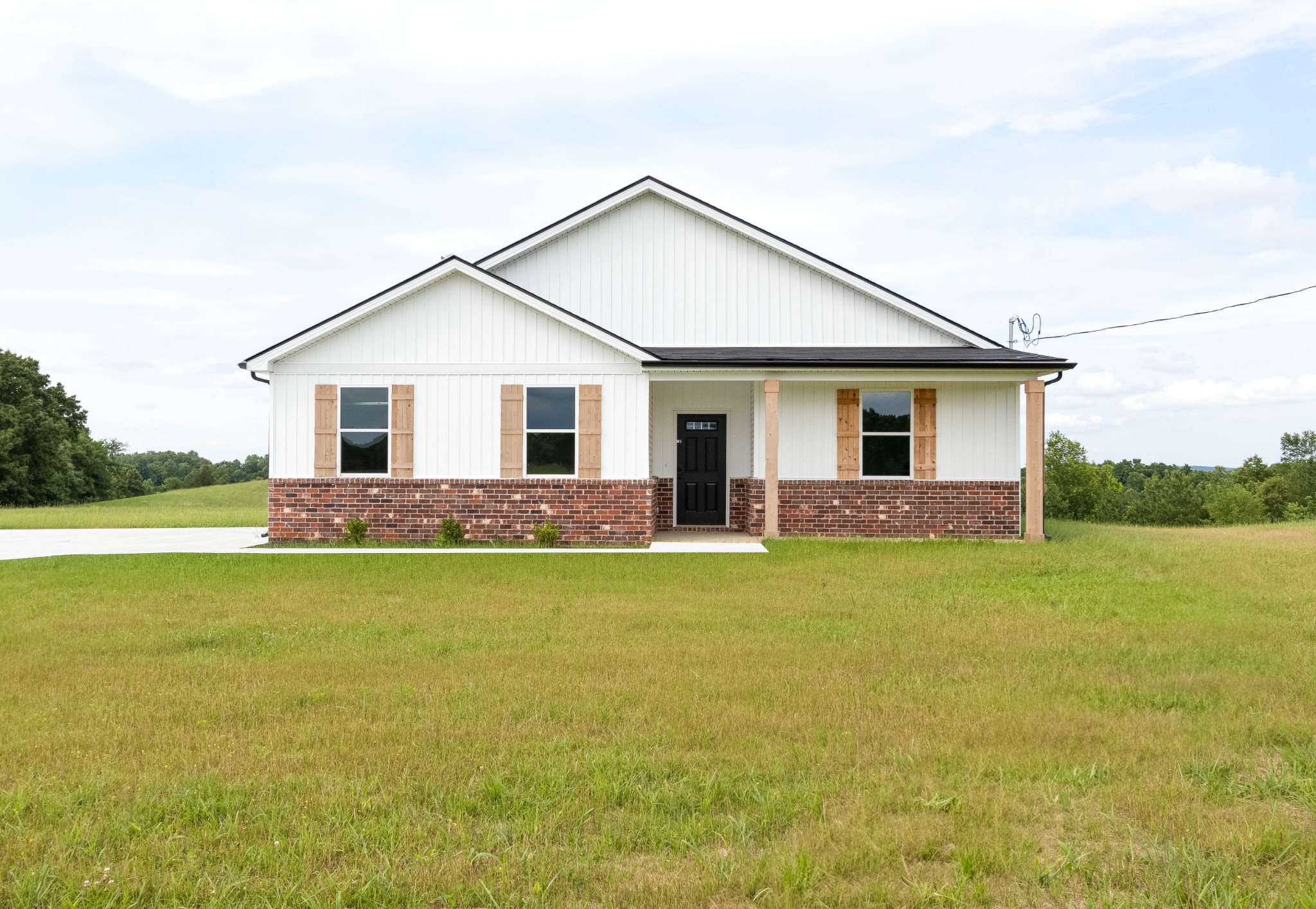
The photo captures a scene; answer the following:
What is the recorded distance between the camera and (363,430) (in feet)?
58.6

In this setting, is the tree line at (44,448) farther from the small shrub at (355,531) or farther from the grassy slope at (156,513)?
the small shrub at (355,531)

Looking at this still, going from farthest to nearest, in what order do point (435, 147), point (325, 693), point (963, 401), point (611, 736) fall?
point (435, 147), point (963, 401), point (325, 693), point (611, 736)

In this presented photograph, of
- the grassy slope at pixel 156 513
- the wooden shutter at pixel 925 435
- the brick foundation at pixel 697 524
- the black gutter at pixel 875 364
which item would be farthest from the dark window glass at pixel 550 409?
the grassy slope at pixel 156 513

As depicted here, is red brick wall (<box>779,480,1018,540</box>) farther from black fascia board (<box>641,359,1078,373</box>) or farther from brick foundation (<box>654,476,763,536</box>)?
black fascia board (<box>641,359,1078,373</box>)

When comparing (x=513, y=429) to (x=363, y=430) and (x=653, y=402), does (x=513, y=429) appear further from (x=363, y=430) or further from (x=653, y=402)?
(x=653, y=402)

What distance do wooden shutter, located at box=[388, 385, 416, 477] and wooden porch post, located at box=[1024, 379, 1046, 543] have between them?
10924 millimetres

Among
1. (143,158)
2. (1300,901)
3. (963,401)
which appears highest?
(143,158)

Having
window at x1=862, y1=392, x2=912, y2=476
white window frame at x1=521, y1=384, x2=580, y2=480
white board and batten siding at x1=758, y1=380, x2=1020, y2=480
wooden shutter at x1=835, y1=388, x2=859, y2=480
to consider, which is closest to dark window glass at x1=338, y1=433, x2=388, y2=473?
white window frame at x1=521, y1=384, x2=580, y2=480

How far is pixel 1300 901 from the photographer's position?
11.5ft

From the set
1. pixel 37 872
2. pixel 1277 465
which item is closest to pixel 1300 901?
pixel 37 872

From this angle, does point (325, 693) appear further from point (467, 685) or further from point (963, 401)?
point (963, 401)

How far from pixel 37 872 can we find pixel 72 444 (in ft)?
196

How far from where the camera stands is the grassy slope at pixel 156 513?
25391 mm

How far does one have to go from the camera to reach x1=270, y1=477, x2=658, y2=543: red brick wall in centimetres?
1762
